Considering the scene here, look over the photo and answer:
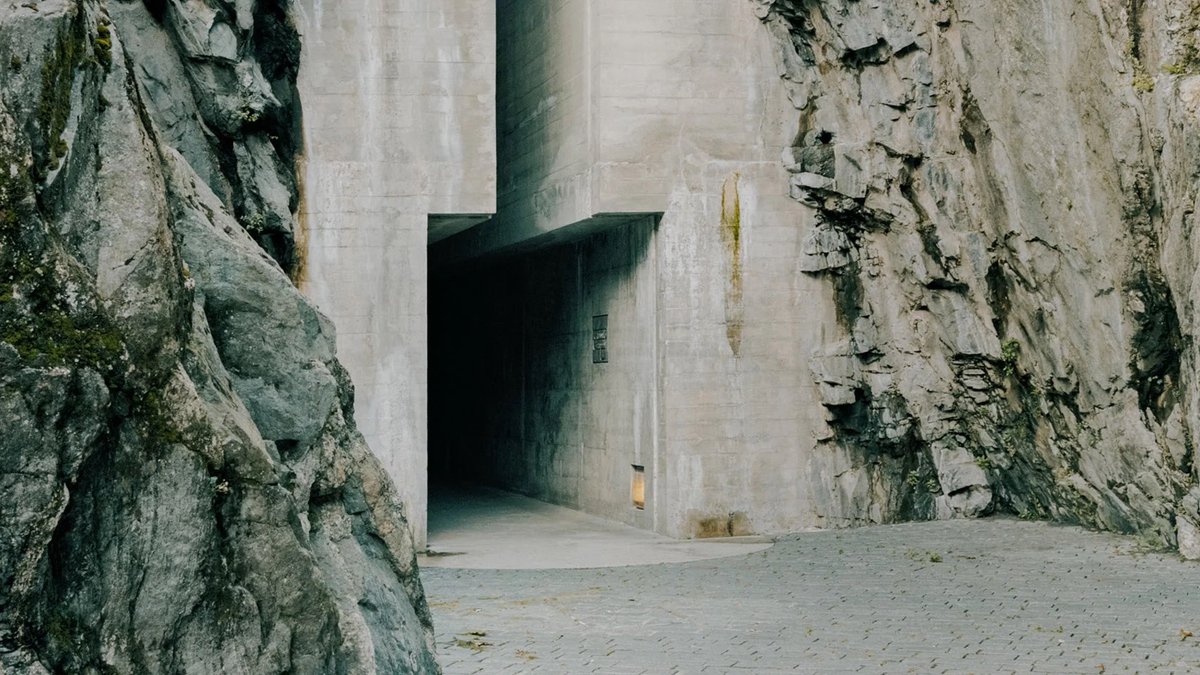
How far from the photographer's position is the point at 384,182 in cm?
1736

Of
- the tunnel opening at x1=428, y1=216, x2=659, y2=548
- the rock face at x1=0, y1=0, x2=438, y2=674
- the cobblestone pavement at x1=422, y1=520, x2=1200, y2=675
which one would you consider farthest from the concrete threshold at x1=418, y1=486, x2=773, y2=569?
the rock face at x1=0, y1=0, x2=438, y2=674

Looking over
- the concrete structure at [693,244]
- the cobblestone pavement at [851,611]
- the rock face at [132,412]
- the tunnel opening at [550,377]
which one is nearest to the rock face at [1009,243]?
the concrete structure at [693,244]

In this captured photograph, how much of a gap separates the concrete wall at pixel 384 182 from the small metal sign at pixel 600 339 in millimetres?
3641

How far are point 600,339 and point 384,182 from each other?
4.77 m

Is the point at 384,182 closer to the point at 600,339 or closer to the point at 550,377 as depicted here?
the point at 600,339

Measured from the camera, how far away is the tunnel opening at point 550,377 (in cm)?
1925

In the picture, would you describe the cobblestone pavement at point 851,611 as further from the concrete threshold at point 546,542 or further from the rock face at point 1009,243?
the rock face at point 1009,243

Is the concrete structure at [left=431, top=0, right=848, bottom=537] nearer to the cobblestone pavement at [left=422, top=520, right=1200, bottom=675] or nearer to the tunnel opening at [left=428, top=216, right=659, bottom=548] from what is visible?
the tunnel opening at [left=428, top=216, right=659, bottom=548]

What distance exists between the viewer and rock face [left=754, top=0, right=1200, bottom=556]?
1448 centimetres

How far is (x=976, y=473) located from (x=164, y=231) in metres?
16.0

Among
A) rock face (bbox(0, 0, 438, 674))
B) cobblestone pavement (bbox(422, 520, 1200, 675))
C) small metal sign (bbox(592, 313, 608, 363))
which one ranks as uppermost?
small metal sign (bbox(592, 313, 608, 363))

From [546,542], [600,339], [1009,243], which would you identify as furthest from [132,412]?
[600,339]

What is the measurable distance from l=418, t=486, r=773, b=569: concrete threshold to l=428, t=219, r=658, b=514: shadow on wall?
0.79 metres

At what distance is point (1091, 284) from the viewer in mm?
15539
